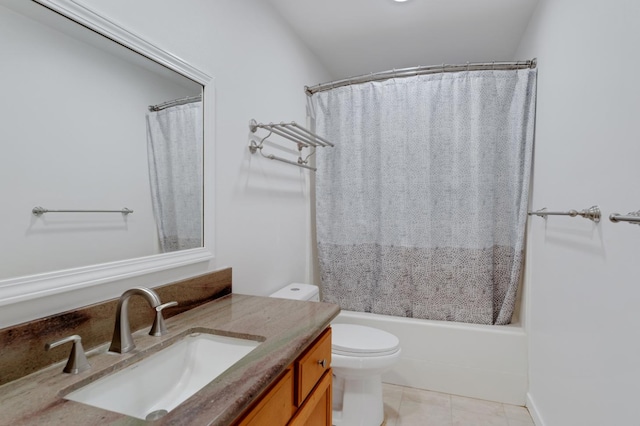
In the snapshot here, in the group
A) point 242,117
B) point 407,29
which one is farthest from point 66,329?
point 407,29

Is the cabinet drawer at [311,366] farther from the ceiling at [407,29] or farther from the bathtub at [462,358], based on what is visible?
the ceiling at [407,29]

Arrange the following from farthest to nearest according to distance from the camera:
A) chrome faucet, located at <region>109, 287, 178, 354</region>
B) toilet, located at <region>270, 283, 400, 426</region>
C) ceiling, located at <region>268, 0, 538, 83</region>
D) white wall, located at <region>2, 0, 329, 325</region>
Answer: ceiling, located at <region>268, 0, 538, 83</region>, toilet, located at <region>270, 283, 400, 426</region>, white wall, located at <region>2, 0, 329, 325</region>, chrome faucet, located at <region>109, 287, 178, 354</region>

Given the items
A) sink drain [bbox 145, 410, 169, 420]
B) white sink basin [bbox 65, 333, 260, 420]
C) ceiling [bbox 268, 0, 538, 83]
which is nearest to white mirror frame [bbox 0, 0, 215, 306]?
white sink basin [bbox 65, 333, 260, 420]

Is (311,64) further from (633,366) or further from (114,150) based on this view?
(633,366)

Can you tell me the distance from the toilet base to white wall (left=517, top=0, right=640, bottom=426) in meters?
0.84

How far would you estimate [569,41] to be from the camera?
142cm

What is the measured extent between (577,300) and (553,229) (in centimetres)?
42

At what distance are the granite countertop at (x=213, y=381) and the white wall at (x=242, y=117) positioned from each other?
0.18 meters

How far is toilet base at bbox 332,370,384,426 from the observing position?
5.65 ft

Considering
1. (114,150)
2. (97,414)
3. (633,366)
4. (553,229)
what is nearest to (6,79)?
(114,150)

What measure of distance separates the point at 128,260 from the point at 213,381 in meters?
0.54

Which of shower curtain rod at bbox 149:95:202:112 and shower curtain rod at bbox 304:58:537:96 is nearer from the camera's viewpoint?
shower curtain rod at bbox 149:95:202:112

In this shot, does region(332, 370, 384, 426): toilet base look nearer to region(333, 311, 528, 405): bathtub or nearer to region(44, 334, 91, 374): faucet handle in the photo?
region(333, 311, 528, 405): bathtub

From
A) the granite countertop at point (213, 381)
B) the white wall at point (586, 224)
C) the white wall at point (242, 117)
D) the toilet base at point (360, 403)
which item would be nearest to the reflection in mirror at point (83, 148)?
the white wall at point (242, 117)
